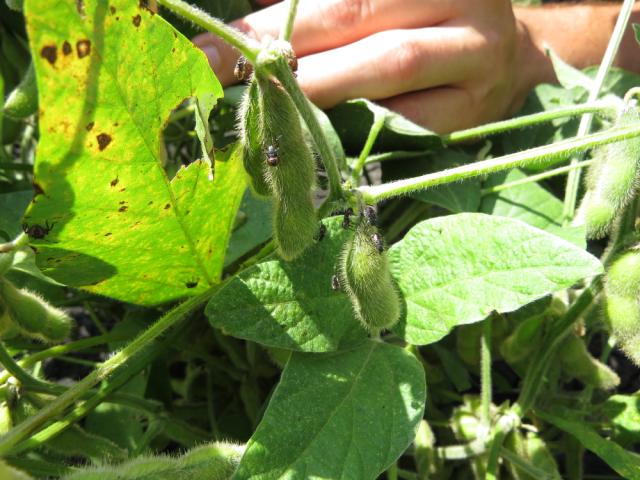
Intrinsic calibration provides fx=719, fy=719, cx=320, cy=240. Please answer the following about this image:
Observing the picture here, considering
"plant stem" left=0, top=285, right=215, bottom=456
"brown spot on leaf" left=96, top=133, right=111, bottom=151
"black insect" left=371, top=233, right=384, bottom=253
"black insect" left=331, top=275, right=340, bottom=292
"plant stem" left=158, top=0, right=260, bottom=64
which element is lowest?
"plant stem" left=0, top=285, right=215, bottom=456

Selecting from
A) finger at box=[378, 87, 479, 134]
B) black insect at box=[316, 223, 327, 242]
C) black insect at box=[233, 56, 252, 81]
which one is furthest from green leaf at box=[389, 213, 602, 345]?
finger at box=[378, 87, 479, 134]

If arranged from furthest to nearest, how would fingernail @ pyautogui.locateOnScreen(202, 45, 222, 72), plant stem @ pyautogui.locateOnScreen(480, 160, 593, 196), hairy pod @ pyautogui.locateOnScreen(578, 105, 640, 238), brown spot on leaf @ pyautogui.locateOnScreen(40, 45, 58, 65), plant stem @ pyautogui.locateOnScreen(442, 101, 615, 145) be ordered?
fingernail @ pyautogui.locateOnScreen(202, 45, 222, 72) < plant stem @ pyautogui.locateOnScreen(480, 160, 593, 196) < plant stem @ pyautogui.locateOnScreen(442, 101, 615, 145) < hairy pod @ pyautogui.locateOnScreen(578, 105, 640, 238) < brown spot on leaf @ pyautogui.locateOnScreen(40, 45, 58, 65)

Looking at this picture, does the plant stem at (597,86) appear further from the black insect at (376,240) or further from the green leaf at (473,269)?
the black insect at (376,240)

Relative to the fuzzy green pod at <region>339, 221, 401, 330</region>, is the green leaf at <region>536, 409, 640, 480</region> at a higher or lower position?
lower

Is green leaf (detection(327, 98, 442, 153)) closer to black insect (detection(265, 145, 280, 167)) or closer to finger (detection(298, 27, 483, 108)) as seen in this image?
finger (detection(298, 27, 483, 108))

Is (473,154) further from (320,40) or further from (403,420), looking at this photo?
(403,420)

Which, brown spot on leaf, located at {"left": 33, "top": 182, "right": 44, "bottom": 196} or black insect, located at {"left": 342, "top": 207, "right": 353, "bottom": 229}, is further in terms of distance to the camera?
black insect, located at {"left": 342, "top": 207, "right": 353, "bottom": 229}

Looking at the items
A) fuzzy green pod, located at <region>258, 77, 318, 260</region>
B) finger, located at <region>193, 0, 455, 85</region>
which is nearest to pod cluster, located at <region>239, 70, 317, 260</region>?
fuzzy green pod, located at <region>258, 77, 318, 260</region>

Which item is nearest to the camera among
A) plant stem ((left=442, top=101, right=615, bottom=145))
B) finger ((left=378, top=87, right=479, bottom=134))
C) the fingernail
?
plant stem ((left=442, top=101, right=615, bottom=145))

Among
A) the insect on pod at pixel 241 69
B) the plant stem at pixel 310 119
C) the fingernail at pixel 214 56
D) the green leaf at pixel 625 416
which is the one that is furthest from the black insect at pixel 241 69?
the green leaf at pixel 625 416
